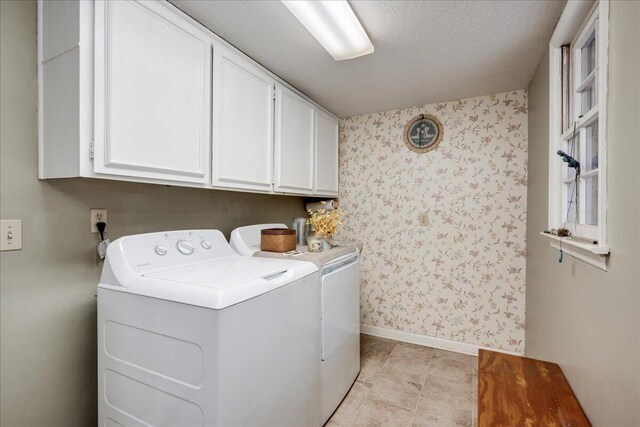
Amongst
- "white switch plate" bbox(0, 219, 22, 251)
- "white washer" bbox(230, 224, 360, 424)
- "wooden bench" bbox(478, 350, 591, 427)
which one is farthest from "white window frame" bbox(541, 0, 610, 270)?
"white switch plate" bbox(0, 219, 22, 251)

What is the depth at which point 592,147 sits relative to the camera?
53.4 inches

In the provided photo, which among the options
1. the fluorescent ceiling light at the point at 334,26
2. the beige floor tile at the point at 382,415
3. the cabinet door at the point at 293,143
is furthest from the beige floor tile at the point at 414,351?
the fluorescent ceiling light at the point at 334,26

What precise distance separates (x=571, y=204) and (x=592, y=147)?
31 cm

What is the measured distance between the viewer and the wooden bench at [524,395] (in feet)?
3.48

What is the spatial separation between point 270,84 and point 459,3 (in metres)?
1.21

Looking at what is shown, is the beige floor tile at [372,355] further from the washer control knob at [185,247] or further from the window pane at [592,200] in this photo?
the window pane at [592,200]

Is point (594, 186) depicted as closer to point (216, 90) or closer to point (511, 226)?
point (511, 226)

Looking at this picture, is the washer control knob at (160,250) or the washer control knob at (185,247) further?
the washer control knob at (185,247)

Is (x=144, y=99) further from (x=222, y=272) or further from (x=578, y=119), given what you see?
(x=578, y=119)

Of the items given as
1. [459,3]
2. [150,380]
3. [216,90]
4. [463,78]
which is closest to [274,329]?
[150,380]

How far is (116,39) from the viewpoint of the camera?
47.4 inches

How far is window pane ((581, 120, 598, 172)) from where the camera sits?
1321 mm

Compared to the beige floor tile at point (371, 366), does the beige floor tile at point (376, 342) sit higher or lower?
higher

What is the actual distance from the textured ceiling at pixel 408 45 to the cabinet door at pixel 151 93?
8.4 inches
